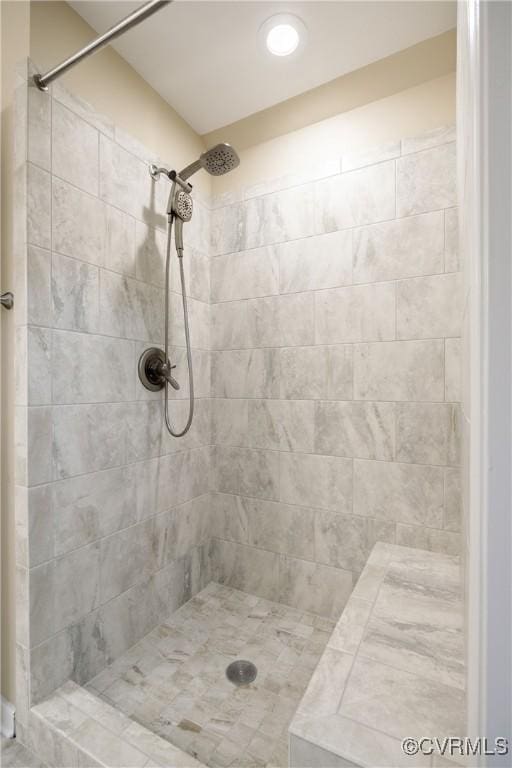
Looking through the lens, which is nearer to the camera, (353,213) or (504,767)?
(504,767)

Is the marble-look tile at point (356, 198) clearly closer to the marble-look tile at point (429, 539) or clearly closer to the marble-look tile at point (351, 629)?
the marble-look tile at point (429, 539)

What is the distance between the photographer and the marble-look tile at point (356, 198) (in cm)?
149

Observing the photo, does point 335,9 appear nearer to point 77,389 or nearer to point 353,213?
point 353,213

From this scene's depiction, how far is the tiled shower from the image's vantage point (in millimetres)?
1135

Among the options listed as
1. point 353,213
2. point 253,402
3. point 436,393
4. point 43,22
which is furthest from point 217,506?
point 43,22

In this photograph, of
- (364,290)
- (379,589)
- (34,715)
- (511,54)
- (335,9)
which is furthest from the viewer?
(364,290)

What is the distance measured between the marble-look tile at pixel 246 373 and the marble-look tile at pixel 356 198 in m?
0.65

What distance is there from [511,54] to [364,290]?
1173 millimetres

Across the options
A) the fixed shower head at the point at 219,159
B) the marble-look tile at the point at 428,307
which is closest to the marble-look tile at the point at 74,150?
the fixed shower head at the point at 219,159

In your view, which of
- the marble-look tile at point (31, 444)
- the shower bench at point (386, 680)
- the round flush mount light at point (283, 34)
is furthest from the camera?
the round flush mount light at point (283, 34)

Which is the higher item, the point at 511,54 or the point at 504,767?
the point at 511,54

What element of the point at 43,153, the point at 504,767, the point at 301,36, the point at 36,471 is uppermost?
the point at 301,36

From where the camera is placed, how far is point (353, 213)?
1553 mm

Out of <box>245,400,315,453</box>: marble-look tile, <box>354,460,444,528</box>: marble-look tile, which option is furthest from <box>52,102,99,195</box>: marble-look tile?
<box>354,460,444,528</box>: marble-look tile
